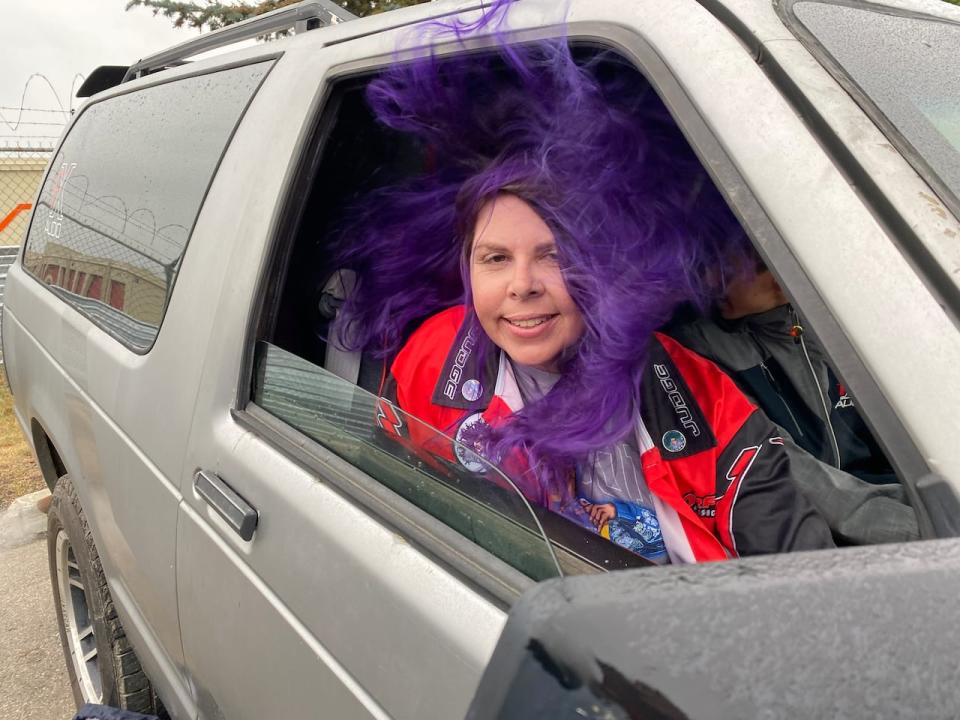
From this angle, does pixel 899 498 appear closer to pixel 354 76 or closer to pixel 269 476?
pixel 269 476

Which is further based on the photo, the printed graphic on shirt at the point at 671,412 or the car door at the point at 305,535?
the printed graphic on shirt at the point at 671,412

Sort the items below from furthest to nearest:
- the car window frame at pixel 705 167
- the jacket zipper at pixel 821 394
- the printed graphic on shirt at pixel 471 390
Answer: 1. the jacket zipper at pixel 821 394
2. the printed graphic on shirt at pixel 471 390
3. the car window frame at pixel 705 167

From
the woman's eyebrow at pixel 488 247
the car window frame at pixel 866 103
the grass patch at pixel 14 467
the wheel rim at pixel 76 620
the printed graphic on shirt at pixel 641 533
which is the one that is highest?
the car window frame at pixel 866 103

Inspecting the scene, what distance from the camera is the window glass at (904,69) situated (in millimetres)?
885

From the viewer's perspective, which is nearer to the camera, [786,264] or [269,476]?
[786,264]

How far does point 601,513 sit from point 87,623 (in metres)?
1.96

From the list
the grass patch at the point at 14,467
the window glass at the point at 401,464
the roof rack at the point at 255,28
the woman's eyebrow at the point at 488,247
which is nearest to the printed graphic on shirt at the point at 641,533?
the window glass at the point at 401,464

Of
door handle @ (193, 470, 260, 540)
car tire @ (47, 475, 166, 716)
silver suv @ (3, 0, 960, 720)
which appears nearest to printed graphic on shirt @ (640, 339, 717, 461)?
silver suv @ (3, 0, 960, 720)

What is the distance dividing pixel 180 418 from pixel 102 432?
0.50m

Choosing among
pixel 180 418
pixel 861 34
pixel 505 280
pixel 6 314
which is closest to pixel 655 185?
pixel 505 280

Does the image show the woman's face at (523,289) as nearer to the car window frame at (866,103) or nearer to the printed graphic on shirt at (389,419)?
the printed graphic on shirt at (389,419)

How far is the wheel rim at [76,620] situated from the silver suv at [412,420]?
291 millimetres

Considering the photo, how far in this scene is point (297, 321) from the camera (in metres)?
1.70

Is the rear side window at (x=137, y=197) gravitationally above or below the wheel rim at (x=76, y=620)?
above
